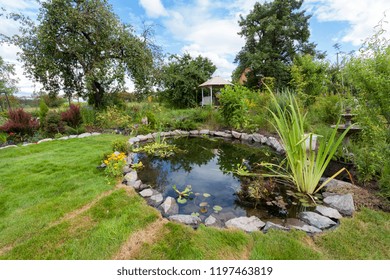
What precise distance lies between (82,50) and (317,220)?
8.85 m

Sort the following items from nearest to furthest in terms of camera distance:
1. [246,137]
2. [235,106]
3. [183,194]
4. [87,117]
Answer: [183,194], [246,137], [235,106], [87,117]

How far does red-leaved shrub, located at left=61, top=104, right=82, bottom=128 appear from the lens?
19.2 feet

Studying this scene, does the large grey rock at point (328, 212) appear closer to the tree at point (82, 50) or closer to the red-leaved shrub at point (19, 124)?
the red-leaved shrub at point (19, 124)

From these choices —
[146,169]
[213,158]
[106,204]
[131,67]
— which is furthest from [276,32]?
[106,204]

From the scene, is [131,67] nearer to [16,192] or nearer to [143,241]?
[16,192]

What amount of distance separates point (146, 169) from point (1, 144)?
4.55 meters

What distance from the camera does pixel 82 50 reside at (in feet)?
23.0

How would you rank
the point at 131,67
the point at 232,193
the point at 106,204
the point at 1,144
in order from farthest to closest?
the point at 131,67, the point at 1,144, the point at 232,193, the point at 106,204

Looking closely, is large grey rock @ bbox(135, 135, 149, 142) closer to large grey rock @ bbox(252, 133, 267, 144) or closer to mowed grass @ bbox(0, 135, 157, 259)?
mowed grass @ bbox(0, 135, 157, 259)

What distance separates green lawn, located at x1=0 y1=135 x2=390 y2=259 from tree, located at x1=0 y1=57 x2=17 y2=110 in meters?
12.6

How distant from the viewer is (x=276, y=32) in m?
14.2

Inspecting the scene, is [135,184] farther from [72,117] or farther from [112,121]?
[112,121]

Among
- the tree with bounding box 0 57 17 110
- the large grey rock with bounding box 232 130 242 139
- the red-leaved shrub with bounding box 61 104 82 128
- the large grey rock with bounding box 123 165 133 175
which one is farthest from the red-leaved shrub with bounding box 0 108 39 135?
the tree with bounding box 0 57 17 110

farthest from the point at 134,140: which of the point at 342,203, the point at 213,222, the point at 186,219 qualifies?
the point at 342,203
